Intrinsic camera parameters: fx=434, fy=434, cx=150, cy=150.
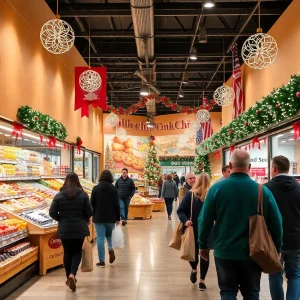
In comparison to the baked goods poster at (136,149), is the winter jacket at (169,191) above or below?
below

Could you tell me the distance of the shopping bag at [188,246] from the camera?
529cm

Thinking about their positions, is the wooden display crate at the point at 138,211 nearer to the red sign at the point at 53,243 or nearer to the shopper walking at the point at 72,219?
the red sign at the point at 53,243

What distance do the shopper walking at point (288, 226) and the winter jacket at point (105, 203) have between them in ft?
10.7

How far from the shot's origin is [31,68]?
8695mm

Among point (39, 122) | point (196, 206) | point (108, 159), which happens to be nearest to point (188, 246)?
point (196, 206)

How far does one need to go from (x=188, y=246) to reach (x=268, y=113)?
397cm

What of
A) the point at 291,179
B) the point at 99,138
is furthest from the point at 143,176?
the point at 291,179

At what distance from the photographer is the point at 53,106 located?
10.5 meters

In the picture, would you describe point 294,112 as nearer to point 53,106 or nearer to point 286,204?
point 286,204

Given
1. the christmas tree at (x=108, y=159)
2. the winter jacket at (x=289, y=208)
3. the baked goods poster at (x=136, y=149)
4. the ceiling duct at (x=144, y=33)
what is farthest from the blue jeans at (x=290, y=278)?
the baked goods poster at (x=136, y=149)

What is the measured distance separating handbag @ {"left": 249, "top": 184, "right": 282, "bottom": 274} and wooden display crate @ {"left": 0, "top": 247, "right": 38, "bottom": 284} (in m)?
3.31

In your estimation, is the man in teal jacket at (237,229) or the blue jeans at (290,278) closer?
the man in teal jacket at (237,229)

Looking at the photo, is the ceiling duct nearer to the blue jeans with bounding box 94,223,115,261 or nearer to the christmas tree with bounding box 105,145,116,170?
the blue jeans with bounding box 94,223,115,261

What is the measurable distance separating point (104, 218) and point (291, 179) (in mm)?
3530
